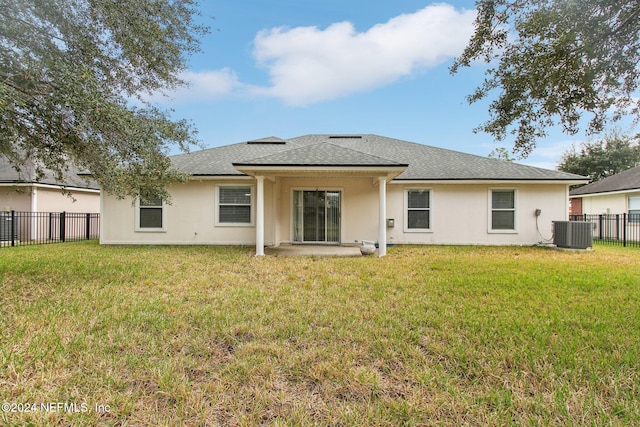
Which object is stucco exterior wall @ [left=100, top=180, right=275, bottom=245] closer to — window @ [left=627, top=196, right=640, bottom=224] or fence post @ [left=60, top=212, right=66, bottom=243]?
fence post @ [left=60, top=212, right=66, bottom=243]

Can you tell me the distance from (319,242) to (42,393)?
34.2 ft

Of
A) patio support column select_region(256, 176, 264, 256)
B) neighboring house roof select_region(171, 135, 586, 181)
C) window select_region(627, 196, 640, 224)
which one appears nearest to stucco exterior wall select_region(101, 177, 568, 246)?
neighboring house roof select_region(171, 135, 586, 181)

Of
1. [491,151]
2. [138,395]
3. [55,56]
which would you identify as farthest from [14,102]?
[491,151]

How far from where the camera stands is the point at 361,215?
12680mm

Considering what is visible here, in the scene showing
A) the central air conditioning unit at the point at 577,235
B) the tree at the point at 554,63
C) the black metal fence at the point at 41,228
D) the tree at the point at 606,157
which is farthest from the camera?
the tree at the point at 606,157

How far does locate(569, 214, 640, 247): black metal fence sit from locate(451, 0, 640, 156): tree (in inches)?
456

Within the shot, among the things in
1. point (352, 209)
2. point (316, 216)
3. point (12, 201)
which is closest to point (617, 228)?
point (352, 209)

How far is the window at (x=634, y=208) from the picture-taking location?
15500 mm

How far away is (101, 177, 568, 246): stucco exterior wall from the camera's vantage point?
485 inches

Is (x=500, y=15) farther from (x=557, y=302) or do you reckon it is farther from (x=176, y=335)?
(x=176, y=335)

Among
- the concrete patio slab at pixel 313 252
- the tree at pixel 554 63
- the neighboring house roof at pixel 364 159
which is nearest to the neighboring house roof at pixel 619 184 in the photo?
the neighboring house roof at pixel 364 159

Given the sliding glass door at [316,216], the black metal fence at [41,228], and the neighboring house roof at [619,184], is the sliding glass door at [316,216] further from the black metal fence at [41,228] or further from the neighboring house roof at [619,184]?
the neighboring house roof at [619,184]

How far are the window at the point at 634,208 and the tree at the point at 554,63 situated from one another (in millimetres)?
13369

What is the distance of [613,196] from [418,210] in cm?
1333
